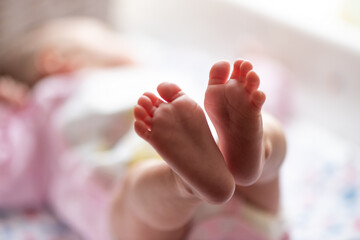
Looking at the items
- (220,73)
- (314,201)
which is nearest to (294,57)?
(314,201)

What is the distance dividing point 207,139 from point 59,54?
75 cm

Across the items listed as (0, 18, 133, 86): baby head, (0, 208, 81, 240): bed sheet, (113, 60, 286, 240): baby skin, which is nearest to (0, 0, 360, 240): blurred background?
(0, 18, 133, 86): baby head

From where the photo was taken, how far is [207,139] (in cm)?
64

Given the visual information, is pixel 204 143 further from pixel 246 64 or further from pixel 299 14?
pixel 299 14

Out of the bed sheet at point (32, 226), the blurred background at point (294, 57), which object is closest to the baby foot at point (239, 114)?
the blurred background at point (294, 57)

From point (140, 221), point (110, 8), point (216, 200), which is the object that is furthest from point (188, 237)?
point (110, 8)

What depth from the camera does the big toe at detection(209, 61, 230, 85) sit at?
643 millimetres

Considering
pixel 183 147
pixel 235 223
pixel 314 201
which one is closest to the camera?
pixel 183 147

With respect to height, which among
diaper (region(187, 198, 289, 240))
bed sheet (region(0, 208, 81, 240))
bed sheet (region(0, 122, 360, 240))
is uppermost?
diaper (region(187, 198, 289, 240))

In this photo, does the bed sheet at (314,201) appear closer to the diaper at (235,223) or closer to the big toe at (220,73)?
the diaper at (235,223)

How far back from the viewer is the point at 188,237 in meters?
0.83

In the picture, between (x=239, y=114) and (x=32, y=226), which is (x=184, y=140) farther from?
(x=32, y=226)

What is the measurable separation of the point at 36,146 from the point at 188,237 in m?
0.49

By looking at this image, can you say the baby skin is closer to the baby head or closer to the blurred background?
the blurred background
